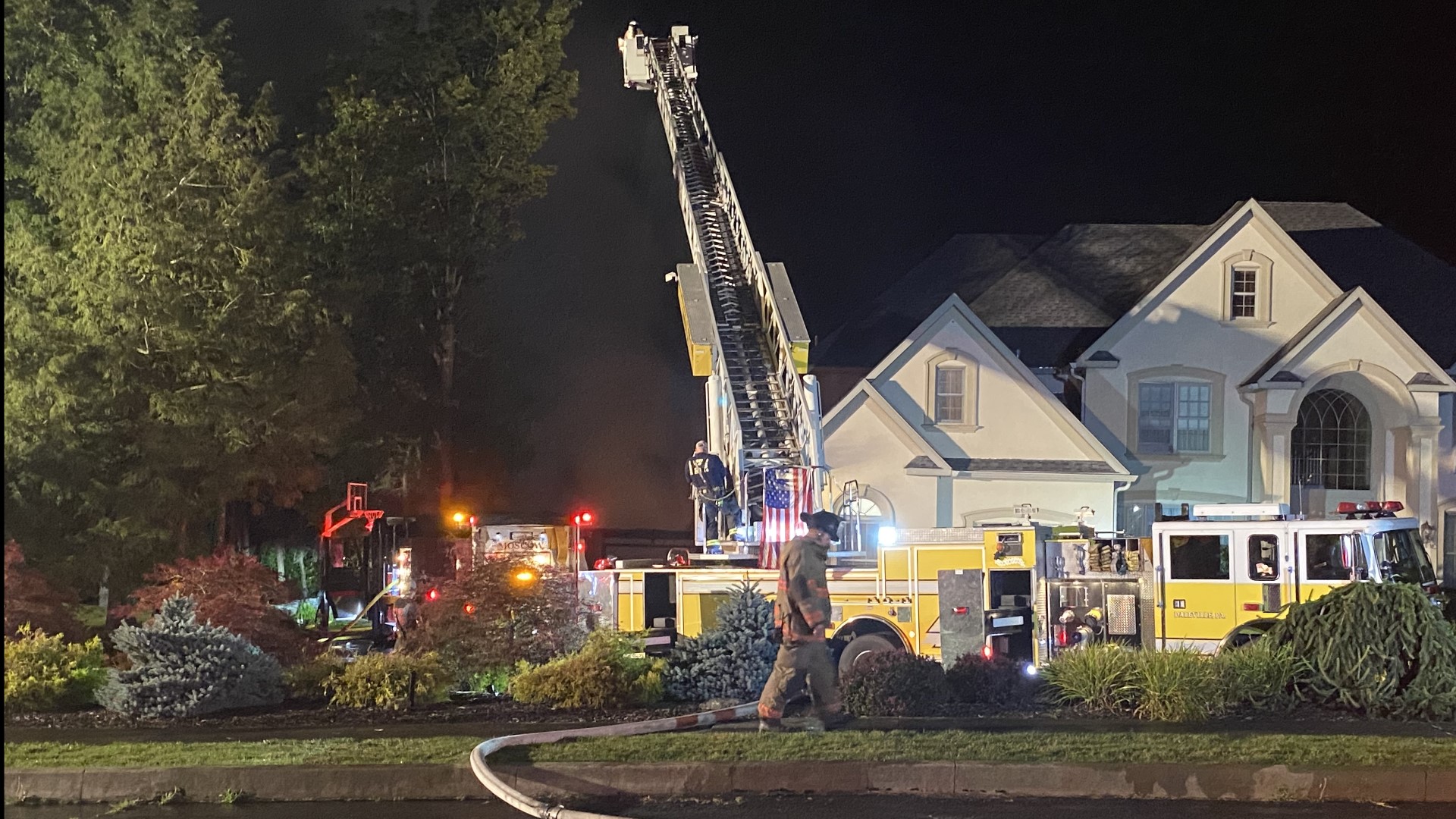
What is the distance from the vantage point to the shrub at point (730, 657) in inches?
535

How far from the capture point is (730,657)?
45.0 feet

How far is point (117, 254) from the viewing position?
18344mm

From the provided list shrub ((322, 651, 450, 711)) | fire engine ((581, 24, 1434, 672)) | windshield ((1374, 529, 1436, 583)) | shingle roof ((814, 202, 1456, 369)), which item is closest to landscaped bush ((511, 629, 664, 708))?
shrub ((322, 651, 450, 711))

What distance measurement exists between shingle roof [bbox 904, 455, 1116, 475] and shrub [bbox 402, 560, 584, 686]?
12768 millimetres

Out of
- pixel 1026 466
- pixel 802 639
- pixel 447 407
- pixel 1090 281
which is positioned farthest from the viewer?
pixel 1090 281

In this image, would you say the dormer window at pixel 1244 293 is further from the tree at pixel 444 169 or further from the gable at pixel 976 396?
the tree at pixel 444 169

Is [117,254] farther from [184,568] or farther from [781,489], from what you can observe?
[781,489]

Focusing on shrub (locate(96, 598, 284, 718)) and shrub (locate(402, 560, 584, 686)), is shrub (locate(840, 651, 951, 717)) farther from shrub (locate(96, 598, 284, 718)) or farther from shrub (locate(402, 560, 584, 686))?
shrub (locate(96, 598, 284, 718))

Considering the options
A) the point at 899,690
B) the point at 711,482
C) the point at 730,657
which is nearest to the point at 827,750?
the point at 899,690

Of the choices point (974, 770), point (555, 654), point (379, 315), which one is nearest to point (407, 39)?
point (379, 315)

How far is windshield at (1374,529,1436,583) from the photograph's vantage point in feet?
48.2

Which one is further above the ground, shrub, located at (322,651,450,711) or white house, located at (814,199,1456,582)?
white house, located at (814,199,1456,582)

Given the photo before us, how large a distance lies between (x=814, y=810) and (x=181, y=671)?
6.48 metres

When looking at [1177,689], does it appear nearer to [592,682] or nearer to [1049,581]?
[1049,581]
